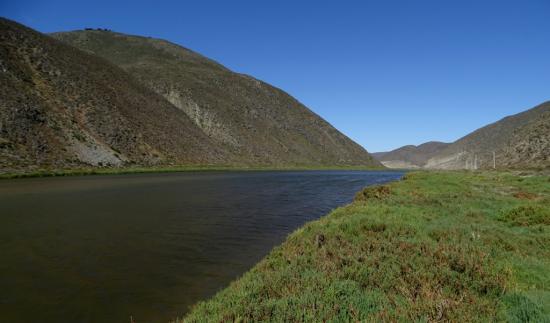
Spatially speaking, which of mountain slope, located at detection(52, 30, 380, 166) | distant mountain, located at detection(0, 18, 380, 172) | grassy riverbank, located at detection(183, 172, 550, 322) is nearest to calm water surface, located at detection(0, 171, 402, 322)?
grassy riverbank, located at detection(183, 172, 550, 322)

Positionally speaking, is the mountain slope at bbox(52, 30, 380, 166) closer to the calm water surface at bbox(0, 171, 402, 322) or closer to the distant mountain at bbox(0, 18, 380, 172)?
the distant mountain at bbox(0, 18, 380, 172)

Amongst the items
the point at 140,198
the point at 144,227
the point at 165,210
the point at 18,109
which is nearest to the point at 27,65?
the point at 18,109

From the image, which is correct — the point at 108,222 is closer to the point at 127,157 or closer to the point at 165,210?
the point at 165,210

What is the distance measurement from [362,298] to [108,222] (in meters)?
15.5

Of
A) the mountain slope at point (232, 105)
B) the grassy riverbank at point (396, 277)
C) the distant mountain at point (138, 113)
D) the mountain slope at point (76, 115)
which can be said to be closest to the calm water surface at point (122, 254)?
the grassy riverbank at point (396, 277)

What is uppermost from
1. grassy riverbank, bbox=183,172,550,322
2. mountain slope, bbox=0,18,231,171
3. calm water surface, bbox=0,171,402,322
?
mountain slope, bbox=0,18,231,171

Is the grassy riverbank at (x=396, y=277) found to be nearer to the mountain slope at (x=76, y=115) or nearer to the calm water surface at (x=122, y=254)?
the calm water surface at (x=122, y=254)

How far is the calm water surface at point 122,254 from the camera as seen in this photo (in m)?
7.72

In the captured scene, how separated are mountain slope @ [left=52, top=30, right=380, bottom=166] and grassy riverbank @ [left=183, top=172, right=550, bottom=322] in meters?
105

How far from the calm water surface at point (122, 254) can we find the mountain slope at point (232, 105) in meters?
93.9

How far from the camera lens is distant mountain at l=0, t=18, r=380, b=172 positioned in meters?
58.6

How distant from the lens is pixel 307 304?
A: 19.5 feet

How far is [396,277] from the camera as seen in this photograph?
737cm

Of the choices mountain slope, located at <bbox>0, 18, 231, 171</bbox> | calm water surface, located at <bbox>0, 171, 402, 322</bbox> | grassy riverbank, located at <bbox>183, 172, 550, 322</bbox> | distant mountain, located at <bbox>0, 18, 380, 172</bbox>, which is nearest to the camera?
grassy riverbank, located at <bbox>183, 172, 550, 322</bbox>
